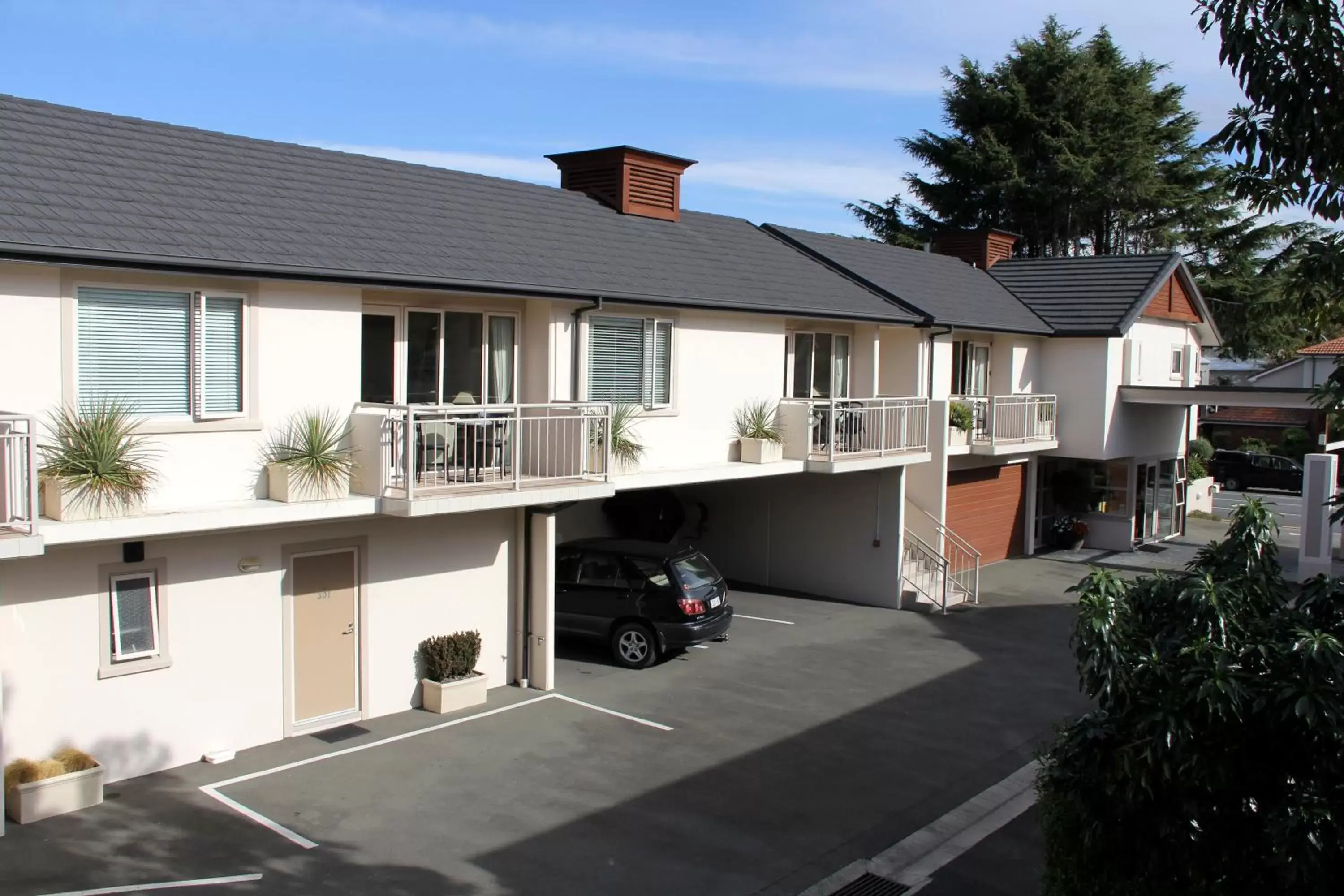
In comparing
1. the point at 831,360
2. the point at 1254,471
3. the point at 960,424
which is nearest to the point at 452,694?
the point at 831,360

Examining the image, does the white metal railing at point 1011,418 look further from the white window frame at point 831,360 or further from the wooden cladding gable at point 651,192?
the wooden cladding gable at point 651,192

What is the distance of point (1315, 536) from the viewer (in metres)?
22.9

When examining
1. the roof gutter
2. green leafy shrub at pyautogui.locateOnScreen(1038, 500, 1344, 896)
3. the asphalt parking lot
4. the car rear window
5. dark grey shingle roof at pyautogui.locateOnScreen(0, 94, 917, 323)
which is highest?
dark grey shingle roof at pyautogui.locateOnScreen(0, 94, 917, 323)

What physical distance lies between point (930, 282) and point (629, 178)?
31.4ft

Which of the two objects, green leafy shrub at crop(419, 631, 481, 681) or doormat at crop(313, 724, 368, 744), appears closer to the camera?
doormat at crop(313, 724, 368, 744)

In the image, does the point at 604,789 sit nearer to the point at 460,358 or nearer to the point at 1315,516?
the point at 460,358

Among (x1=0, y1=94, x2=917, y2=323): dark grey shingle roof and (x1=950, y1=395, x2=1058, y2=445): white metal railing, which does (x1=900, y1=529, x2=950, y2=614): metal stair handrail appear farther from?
(x1=0, y1=94, x2=917, y2=323): dark grey shingle roof

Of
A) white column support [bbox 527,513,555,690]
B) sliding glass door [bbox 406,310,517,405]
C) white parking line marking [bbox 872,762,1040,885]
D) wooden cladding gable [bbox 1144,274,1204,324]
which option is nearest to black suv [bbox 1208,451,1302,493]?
wooden cladding gable [bbox 1144,274,1204,324]

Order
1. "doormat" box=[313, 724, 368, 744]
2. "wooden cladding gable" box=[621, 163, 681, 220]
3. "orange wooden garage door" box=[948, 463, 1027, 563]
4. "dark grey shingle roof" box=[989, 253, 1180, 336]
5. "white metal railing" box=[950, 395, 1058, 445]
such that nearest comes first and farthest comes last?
"doormat" box=[313, 724, 368, 744] < "wooden cladding gable" box=[621, 163, 681, 220] < "white metal railing" box=[950, 395, 1058, 445] < "orange wooden garage door" box=[948, 463, 1027, 563] < "dark grey shingle roof" box=[989, 253, 1180, 336]

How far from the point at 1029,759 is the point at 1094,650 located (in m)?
8.10

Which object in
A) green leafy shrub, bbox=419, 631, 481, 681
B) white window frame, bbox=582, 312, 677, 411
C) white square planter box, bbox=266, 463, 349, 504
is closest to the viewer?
white square planter box, bbox=266, 463, 349, 504

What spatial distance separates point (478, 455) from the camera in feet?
47.0

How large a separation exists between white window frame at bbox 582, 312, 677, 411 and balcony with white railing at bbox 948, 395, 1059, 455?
26.9ft

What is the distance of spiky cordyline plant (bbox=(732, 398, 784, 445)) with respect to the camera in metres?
18.3
